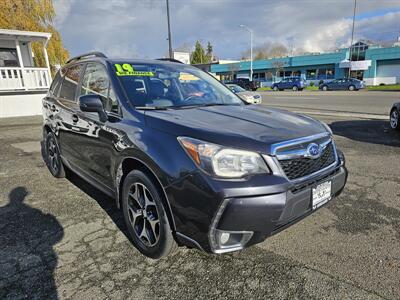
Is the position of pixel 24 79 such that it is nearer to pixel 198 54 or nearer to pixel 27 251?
pixel 27 251

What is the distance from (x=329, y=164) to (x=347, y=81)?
123 feet

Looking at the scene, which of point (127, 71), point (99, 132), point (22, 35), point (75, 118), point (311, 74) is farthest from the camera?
point (311, 74)

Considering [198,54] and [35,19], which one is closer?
[35,19]

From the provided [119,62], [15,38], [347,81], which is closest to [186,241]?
[119,62]

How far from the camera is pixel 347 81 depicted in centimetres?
3538

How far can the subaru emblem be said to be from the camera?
2430 mm

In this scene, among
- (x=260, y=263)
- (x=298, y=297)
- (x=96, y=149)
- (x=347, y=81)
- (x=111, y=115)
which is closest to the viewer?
(x=298, y=297)

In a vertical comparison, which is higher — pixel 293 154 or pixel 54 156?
pixel 293 154

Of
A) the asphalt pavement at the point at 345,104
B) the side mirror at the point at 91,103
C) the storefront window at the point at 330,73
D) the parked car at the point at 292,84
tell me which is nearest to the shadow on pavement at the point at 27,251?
the side mirror at the point at 91,103

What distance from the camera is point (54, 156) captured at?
4.83 meters

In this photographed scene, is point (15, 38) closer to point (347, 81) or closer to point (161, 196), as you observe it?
point (161, 196)

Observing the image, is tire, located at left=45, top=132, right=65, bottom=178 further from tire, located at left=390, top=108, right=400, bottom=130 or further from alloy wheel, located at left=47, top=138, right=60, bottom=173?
tire, located at left=390, top=108, right=400, bottom=130

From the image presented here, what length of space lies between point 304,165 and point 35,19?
22.8 m

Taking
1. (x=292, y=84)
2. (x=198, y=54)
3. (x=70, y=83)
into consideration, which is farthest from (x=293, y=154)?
(x=198, y=54)
